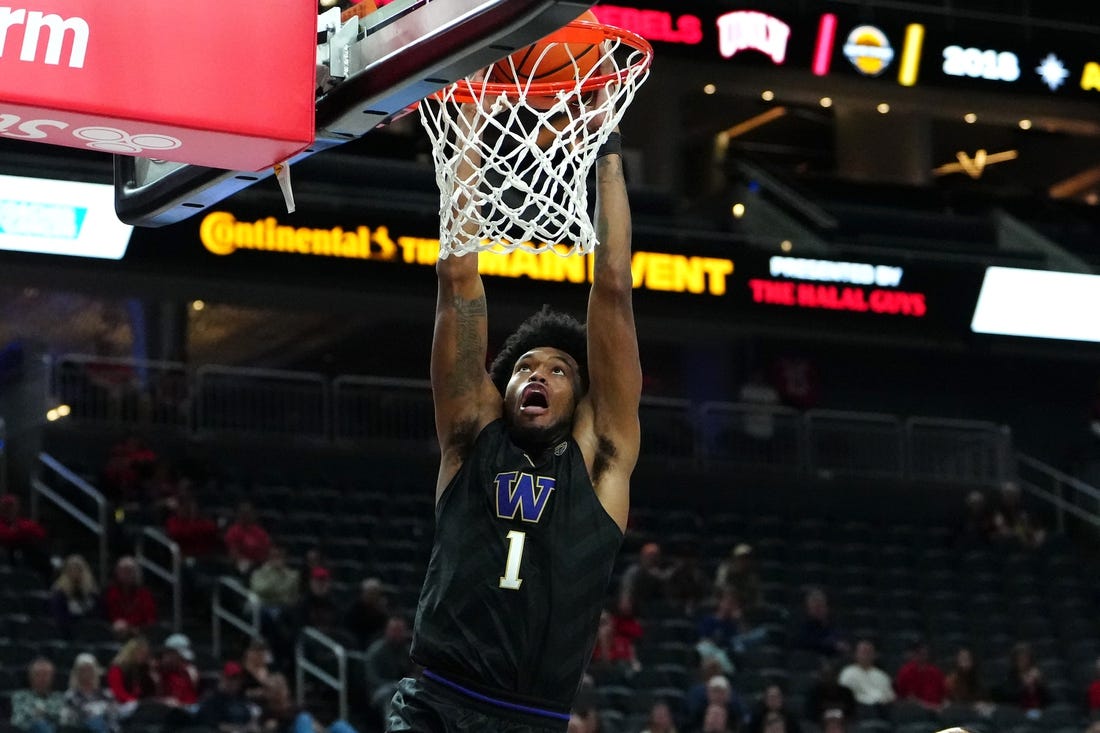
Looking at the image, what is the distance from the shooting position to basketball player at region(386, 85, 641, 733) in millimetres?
4953

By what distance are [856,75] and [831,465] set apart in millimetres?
5061

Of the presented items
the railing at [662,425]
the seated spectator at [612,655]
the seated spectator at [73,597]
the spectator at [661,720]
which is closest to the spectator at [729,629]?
the seated spectator at [612,655]

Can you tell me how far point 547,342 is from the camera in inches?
215

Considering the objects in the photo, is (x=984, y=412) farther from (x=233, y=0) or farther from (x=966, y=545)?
(x=233, y=0)

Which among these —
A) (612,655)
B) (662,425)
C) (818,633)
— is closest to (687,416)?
(662,425)

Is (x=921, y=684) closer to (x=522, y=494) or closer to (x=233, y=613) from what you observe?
(x=233, y=613)

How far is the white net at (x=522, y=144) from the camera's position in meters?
5.23

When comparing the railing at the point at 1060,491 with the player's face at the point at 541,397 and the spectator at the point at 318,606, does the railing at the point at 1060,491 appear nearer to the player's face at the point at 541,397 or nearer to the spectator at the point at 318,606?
the spectator at the point at 318,606

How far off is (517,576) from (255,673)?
340 inches

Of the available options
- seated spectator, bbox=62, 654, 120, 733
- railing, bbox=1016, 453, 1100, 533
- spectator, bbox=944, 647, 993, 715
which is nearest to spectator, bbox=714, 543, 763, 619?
spectator, bbox=944, 647, 993, 715

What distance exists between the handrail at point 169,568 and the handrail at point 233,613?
0.98ft

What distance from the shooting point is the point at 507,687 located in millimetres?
4945

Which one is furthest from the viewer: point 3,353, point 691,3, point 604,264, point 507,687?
point 3,353

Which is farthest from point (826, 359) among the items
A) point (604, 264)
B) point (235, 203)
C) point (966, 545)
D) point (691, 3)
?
point (604, 264)
